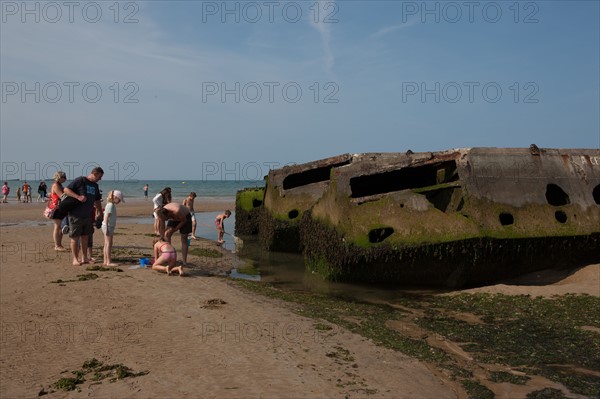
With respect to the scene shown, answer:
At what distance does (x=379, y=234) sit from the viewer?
8094 mm

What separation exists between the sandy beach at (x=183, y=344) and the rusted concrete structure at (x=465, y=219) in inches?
33.0

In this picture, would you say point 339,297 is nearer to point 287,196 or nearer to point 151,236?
point 287,196

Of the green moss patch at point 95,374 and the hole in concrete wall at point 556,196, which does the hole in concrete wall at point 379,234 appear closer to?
the hole in concrete wall at point 556,196

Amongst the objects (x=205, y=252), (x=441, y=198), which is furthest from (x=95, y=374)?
(x=205, y=252)

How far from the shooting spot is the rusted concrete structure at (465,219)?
7840 millimetres

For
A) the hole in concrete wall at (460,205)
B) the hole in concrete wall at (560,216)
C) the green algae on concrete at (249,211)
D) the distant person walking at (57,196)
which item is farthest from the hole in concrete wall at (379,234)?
the green algae on concrete at (249,211)

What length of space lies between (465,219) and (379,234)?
1.35 metres

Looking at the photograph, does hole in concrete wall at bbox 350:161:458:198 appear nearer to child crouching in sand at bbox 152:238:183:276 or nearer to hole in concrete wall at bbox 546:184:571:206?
hole in concrete wall at bbox 546:184:571:206

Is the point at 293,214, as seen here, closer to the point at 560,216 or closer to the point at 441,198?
the point at 441,198

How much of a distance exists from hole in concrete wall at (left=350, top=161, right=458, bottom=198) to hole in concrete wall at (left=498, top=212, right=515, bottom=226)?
104 centimetres

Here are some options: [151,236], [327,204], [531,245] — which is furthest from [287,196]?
[531,245]

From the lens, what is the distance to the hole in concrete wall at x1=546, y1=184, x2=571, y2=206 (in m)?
8.61

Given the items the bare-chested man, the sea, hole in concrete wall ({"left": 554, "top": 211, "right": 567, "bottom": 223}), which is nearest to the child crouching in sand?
the bare-chested man

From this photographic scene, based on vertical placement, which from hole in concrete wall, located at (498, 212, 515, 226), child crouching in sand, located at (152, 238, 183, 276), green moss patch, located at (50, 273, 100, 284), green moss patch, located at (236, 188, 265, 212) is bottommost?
green moss patch, located at (50, 273, 100, 284)
